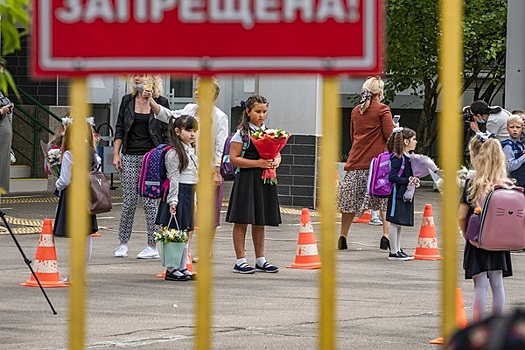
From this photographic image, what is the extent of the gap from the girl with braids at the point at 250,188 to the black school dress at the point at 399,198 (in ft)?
5.71

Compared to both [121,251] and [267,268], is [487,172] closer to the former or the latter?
[267,268]

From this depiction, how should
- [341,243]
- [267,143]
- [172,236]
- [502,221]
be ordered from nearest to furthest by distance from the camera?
[502,221] → [172,236] → [267,143] → [341,243]

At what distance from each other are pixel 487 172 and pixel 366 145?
18.6 ft

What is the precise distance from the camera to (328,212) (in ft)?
14.0

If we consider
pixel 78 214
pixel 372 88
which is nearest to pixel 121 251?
pixel 372 88

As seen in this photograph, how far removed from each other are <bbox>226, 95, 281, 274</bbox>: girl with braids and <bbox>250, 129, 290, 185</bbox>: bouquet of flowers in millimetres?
46

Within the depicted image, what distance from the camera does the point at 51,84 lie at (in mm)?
23391

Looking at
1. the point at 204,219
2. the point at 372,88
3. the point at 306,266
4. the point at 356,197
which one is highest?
the point at 372,88

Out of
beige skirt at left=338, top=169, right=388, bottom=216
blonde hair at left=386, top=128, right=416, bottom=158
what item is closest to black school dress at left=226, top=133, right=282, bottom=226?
blonde hair at left=386, top=128, right=416, bottom=158

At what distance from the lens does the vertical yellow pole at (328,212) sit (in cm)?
423

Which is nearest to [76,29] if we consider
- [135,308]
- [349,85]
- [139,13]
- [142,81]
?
[139,13]

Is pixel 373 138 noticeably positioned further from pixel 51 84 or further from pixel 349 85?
pixel 349 85

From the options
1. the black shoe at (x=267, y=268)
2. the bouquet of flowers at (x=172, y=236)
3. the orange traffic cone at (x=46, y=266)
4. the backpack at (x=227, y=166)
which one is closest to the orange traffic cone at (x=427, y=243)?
the black shoe at (x=267, y=268)

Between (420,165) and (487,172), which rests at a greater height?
(487,172)
